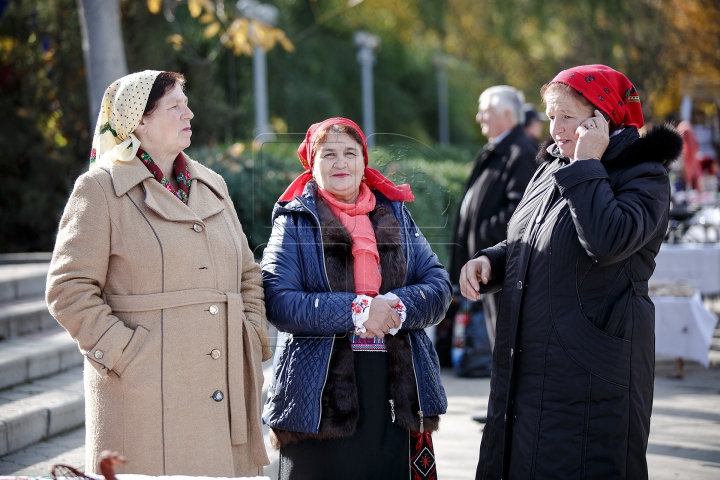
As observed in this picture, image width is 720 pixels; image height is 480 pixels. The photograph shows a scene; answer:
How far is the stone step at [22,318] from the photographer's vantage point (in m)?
5.62

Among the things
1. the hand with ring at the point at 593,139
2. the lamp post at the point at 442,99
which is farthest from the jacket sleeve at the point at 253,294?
the lamp post at the point at 442,99

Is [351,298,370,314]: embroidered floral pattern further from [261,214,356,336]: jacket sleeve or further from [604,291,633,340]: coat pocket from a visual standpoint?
[604,291,633,340]: coat pocket

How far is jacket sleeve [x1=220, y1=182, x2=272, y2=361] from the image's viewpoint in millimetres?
3127

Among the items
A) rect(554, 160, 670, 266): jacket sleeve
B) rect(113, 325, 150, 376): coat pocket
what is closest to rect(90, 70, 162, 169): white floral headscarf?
rect(113, 325, 150, 376): coat pocket

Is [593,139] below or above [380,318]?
above

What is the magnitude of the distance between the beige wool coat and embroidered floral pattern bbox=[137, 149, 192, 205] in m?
0.05

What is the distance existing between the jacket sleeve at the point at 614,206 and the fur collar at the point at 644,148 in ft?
0.13

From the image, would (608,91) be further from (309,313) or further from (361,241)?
(309,313)

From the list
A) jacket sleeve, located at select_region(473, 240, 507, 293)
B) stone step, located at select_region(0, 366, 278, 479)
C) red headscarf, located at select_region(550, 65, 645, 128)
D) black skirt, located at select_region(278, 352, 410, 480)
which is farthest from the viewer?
stone step, located at select_region(0, 366, 278, 479)

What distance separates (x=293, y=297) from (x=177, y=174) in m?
0.70

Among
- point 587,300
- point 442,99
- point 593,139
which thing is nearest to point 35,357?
point 587,300

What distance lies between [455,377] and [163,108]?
180 inches

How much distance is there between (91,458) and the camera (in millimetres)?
2873

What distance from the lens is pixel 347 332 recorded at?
3.01 m
